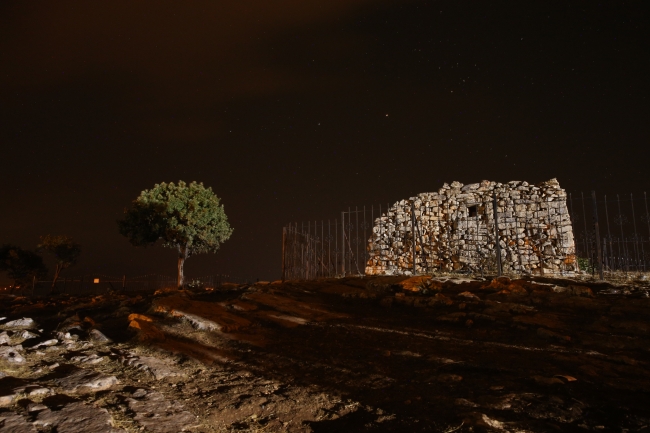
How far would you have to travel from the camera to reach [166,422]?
16.3ft

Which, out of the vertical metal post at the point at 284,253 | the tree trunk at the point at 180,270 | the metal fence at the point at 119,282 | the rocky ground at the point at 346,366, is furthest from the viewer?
the metal fence at the point at 119,282

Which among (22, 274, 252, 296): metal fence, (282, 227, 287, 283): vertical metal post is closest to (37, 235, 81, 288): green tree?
(22, 274, 252, 296): metal fence

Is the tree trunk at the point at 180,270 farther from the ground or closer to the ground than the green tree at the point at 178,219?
closer to the ground

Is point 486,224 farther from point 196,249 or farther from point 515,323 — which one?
point 196,249

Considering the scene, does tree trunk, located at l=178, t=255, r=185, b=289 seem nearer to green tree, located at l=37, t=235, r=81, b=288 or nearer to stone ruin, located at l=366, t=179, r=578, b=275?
stone ruin, located at l=366, t=179, r=578, b=275

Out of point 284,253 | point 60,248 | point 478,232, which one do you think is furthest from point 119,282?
point 478,232

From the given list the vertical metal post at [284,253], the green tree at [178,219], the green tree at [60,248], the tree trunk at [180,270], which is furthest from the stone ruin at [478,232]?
the green tree at [60,248]

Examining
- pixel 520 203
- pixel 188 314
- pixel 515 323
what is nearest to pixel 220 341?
pixel 188 314

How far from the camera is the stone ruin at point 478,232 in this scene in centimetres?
1966

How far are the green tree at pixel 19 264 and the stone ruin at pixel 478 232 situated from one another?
2950cm

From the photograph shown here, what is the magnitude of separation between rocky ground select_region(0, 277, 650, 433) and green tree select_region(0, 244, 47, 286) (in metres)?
28.0

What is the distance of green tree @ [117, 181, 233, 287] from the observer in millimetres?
23969

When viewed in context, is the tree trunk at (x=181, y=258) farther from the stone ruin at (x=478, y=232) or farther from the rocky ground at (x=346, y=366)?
the rocky ground at (x=346, y=366)

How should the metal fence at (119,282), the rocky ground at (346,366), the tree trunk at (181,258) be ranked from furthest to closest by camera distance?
1. the metal fence at (119,282)
2. the tree trunk at (181,258)
3. the rocky ground at (346,366)
